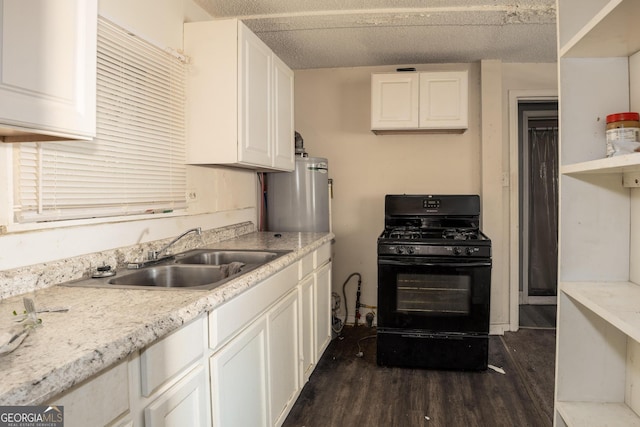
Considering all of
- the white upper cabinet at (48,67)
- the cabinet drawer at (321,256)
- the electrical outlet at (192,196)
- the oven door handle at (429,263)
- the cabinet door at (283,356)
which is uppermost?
the white upper cabinet at (48,67)

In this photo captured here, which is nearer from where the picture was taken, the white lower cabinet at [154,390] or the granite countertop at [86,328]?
the granite countertop at [86,328]

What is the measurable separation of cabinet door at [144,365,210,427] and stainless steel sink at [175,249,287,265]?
3.01 ft

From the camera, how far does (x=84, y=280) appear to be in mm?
1588

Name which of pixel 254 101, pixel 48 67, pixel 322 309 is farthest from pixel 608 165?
pixel 322 309

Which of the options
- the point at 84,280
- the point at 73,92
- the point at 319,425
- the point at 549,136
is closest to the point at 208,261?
the point at 84,280

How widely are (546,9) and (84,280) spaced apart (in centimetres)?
290

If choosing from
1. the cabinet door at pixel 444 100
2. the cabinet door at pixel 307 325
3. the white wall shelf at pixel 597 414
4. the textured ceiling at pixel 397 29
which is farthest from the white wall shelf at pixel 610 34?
the cabinet door at pixel 444 100

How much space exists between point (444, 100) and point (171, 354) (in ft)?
9.66

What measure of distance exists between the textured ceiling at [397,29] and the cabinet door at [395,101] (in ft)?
0.77

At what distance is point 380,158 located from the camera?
394cm

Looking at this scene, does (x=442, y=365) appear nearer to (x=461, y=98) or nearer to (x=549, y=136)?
(x=461, y=98)

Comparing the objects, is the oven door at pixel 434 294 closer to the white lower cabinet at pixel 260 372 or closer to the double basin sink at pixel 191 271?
the white lower cabinet at pixel 260 372

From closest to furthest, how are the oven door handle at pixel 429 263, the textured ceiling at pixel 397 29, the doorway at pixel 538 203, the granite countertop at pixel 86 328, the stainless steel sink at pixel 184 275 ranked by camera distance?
the granite countertop at pixel 86 328 < the stainless steel sink at pixel 184 275 < the textured ceiling at pixel 397 29 < the oven door handle at pixel 429 263 < the doorway at pixel 538 203

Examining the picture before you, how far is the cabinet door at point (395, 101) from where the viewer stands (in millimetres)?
3502
